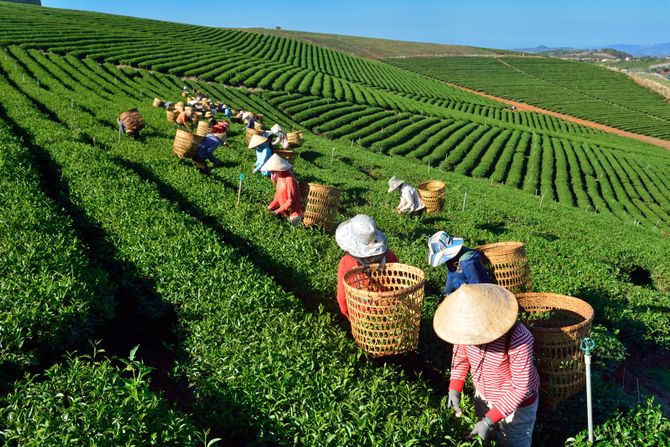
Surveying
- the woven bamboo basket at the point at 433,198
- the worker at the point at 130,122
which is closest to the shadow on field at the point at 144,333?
the woven bamboo basket at the point at 433,198

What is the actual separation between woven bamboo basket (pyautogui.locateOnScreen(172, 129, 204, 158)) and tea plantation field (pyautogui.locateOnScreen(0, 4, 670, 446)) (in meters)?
0.33

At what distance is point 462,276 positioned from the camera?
190 inches

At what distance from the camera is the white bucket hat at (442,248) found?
4.90 m

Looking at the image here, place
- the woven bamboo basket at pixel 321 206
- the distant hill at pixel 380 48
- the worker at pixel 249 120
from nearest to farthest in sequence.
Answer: the woven bamboo basket at pixel 321 206 → the worker at pixel 249 120 → the distant hill at pixel 380 48

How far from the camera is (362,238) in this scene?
4.84 m

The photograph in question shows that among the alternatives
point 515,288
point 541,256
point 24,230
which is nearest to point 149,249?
point 24,230

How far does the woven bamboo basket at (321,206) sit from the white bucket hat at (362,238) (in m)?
3.05

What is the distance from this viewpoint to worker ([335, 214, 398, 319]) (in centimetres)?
480

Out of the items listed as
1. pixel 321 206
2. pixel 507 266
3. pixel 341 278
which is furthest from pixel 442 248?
pixel 321 206

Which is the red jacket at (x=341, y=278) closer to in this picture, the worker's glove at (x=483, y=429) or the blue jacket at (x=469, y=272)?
the blue jacket at (x=469, y=272)

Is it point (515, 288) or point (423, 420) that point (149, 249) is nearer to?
point (423, 420)

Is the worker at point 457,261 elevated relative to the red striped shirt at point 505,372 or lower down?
elevated

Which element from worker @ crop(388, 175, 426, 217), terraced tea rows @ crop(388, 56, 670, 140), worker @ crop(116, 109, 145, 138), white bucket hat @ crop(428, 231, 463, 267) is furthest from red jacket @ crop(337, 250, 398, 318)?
terraced tea rows @ crop(388, 56, 670, 140)

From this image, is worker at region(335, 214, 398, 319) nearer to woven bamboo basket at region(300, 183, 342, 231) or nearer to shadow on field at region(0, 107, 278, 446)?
shadow on field at region(0, 107, 278, 446)
